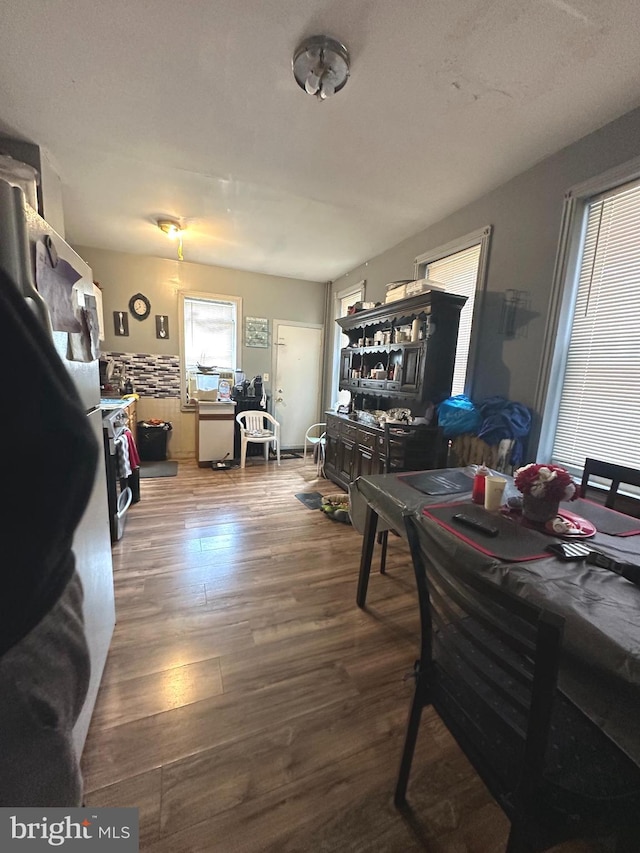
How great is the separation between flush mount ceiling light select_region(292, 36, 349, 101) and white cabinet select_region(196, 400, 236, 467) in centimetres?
344

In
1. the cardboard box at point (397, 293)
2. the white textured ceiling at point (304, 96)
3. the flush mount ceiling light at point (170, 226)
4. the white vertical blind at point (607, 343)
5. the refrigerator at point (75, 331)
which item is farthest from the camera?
the flush mount ceiling light at point (170, 226)

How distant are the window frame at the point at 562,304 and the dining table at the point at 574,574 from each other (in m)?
0.84

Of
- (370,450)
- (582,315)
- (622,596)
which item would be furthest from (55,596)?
(370,450)

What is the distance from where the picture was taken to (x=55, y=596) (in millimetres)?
433

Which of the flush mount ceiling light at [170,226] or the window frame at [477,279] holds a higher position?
the flush mount ceiling light at [170,226]

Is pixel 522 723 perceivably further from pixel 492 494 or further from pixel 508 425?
pixel 508 425

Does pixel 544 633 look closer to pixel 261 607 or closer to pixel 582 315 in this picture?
pixel 261 607

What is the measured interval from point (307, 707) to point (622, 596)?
118 cm

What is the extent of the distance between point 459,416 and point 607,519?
1.25m

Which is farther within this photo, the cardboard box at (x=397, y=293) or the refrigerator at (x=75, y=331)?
the cardboard box at (x=397, y=293)

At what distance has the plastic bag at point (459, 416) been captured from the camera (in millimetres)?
2422

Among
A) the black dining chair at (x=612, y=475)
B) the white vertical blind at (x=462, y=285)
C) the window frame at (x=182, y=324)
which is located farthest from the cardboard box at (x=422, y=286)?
the window frame at (x=182, y=324)

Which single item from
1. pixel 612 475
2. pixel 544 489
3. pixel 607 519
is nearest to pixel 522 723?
pixel 544 489

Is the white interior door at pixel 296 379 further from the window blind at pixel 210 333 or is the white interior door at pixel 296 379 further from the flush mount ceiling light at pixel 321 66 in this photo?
the flush mount ceiling light at pixel 321 66
